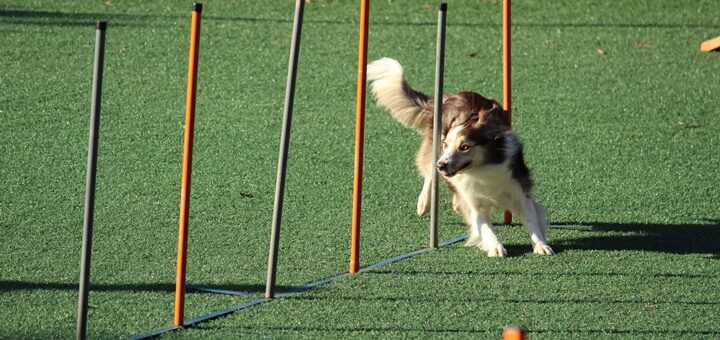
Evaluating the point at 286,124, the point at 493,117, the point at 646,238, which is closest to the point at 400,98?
the point at 493,117

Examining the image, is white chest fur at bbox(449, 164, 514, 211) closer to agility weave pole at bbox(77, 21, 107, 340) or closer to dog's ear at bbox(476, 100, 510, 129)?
dog's ear at bbox(476, 100, 510, 129)

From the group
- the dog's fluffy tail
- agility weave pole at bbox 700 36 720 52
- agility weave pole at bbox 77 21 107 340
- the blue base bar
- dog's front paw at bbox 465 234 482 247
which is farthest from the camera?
agility weave pole at bbox 700 36 720 52

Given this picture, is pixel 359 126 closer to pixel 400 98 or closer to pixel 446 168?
pixel 446 168

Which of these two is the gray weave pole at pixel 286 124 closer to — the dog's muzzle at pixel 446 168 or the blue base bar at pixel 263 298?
the blue base bar at pixel 263 298

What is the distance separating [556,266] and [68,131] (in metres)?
3.69

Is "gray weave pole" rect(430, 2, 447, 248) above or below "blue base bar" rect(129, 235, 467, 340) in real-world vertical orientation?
above

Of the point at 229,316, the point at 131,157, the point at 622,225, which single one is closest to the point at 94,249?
the point at 229,316

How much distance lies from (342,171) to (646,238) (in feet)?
6.61

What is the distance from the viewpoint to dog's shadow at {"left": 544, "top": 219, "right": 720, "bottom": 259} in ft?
21.3

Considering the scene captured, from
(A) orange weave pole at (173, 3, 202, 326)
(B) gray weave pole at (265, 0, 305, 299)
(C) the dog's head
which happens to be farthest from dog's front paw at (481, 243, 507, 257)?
(A) orange weave pole at (173, 3, 202, 326)

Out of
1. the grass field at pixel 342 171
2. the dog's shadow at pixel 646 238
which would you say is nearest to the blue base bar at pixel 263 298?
the grass field at pixel 342 171

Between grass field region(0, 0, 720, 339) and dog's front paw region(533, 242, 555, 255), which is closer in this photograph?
grass field region(0, 0, 720, 339)

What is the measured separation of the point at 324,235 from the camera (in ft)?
21.6

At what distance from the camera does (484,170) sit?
20.8 ft
